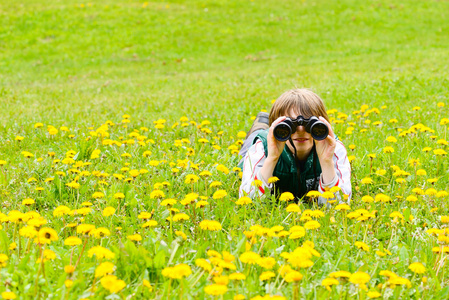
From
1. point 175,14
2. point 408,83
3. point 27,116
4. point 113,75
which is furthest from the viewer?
point 175,14

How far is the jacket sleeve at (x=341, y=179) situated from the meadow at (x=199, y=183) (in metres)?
0.12

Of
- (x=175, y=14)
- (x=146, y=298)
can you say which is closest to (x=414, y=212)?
(x=146, y=298)

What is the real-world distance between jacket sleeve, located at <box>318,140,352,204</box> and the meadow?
0.12m

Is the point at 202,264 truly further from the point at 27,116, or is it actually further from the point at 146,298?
the point at 27,116

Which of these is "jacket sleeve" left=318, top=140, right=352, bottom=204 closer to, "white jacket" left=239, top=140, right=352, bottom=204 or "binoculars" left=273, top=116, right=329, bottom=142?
"white jacket" left=239, top=140, right=352, bottom=204

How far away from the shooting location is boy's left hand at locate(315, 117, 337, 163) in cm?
300

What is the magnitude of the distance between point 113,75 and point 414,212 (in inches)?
485

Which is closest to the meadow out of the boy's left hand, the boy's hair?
the boy's left hand

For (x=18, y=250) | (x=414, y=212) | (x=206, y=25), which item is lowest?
(x=414, y=212)

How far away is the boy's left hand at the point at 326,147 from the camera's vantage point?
9.85ft

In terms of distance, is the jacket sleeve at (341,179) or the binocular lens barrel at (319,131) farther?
the jacket sleeve at (341,179)

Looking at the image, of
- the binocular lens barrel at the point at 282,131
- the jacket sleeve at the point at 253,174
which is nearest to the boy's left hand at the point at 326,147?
the binocular lens barrel at the point at 282,131

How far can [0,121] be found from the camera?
231 inches

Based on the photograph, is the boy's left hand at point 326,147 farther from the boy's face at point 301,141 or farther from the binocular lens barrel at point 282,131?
the binocular lens barrel at point 282,131
